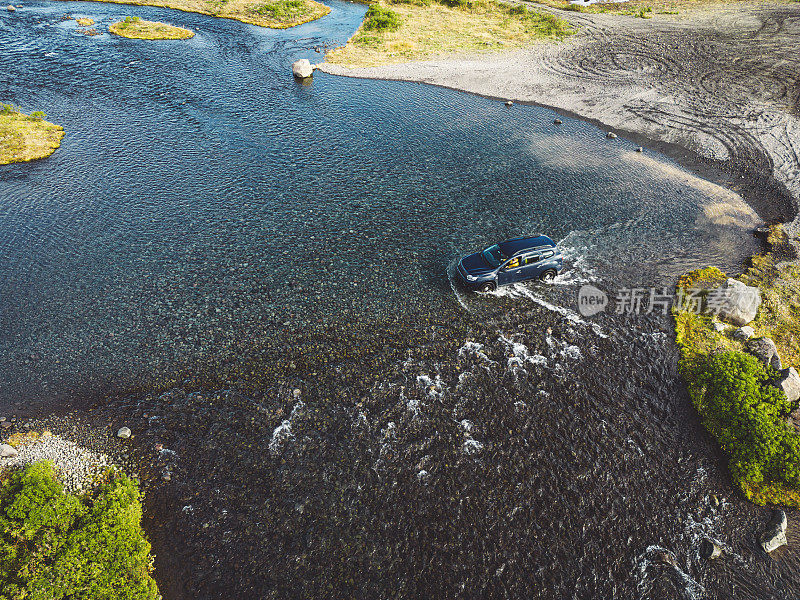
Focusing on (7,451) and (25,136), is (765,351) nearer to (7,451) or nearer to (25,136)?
(7,451)

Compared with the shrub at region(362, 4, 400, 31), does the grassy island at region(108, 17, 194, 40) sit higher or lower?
lower

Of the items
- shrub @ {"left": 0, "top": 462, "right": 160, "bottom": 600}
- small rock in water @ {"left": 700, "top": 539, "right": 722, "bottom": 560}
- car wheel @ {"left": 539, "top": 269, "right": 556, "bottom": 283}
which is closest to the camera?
shrub @ {"left": 0, "top": 462, "right": 160, "bottom": 600}

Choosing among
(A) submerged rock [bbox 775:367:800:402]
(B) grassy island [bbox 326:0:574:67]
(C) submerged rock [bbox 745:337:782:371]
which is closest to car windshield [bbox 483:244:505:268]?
(C) submerged rock [bbox 745:337:782:371]

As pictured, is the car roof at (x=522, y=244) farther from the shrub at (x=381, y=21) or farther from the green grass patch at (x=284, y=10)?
the green grass patch at (x=284, y=10)

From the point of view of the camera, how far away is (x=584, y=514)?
72.4 feet

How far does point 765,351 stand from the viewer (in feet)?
93.6

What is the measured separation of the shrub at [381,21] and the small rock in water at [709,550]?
3720 inches

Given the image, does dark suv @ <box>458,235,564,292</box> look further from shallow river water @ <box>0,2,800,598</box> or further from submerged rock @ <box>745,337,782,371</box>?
submerged rock @ <box>745,337,782,371</box>

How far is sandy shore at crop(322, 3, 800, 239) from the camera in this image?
5084 cm

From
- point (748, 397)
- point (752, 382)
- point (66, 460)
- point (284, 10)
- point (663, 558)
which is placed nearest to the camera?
point (663, 558)

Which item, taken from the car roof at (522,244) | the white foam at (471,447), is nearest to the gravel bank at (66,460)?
the white foam at (471,447)

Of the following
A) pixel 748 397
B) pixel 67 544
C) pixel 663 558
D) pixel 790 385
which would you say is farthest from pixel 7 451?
pixel 790 385

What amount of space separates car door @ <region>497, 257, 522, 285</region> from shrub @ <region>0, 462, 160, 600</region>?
27815 millimetres

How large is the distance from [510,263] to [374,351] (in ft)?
42.7
